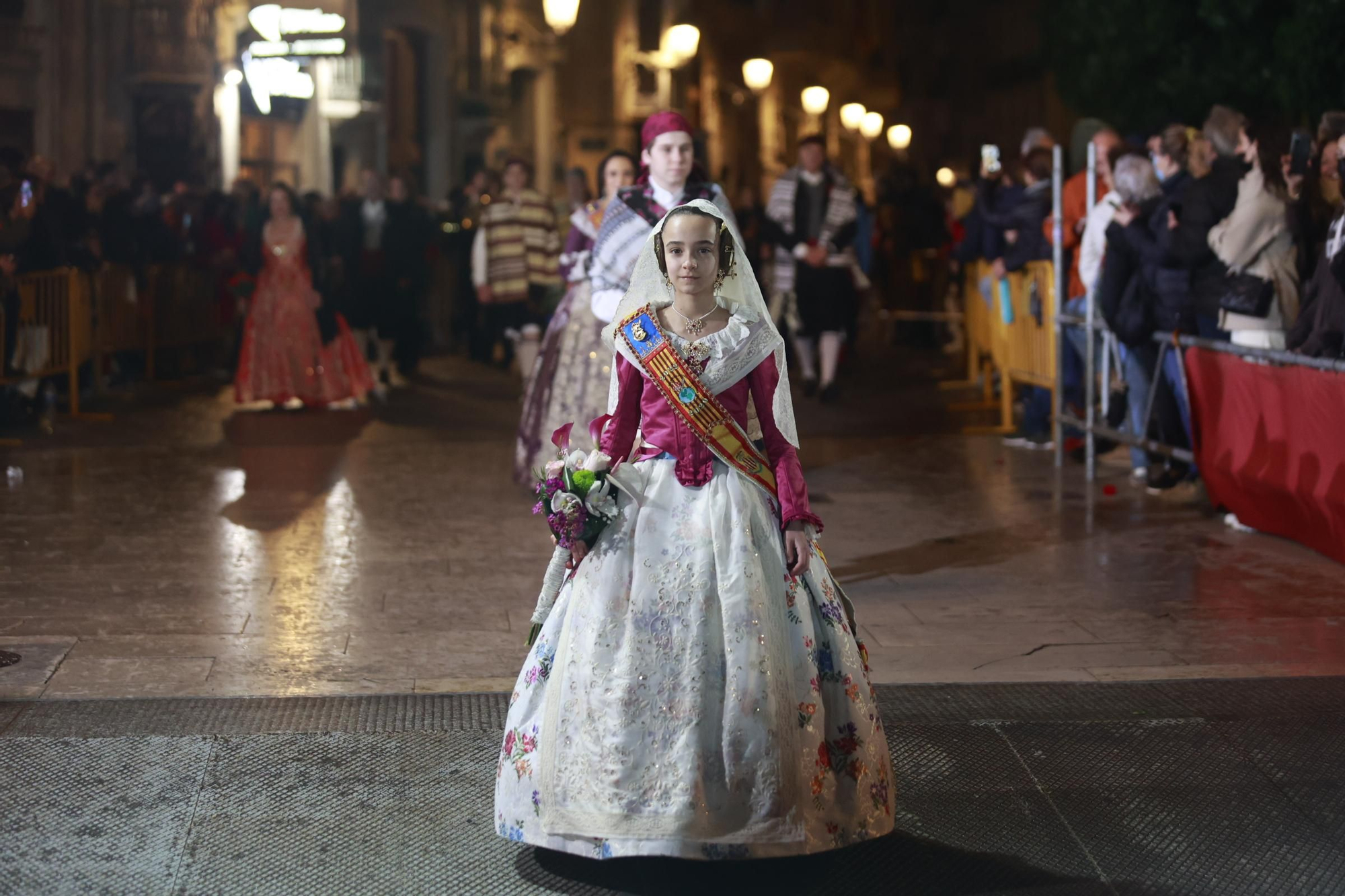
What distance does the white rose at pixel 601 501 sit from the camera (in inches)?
174

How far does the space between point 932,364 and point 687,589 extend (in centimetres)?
1534

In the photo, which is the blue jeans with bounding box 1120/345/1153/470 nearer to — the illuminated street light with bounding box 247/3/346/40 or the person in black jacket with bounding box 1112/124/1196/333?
the person in black jacket with bounding box 1112/124/1196/333

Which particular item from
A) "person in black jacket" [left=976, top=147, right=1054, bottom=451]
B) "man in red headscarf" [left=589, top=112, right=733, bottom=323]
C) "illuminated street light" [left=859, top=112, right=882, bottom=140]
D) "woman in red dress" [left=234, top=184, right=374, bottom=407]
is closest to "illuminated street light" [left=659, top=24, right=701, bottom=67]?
"illuminated street light" [left=859, top=112, right=882, bottom=140]

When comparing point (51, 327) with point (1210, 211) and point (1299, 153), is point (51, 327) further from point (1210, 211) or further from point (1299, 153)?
point (1299, 153)

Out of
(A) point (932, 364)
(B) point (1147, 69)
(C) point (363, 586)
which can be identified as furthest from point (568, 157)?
(C) point (363, 586)

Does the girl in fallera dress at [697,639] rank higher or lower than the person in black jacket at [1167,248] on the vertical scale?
lower

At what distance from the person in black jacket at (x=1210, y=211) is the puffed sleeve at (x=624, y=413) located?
528 centimetres

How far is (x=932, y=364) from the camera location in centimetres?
1945

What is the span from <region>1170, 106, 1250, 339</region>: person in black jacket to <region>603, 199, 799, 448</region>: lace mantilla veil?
5.06 metres

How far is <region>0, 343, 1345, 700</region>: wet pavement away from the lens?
21.1 ft

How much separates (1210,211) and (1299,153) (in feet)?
1.71

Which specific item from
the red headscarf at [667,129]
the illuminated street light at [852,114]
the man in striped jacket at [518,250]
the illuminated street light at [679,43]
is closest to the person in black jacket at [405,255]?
the man in striped jacket at [518,250]

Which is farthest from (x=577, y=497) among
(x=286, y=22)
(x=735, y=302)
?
(x=286, y=22)

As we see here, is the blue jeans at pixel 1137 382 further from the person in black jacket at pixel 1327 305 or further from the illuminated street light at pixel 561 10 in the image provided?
the illuminated street light at pixel 561 10
